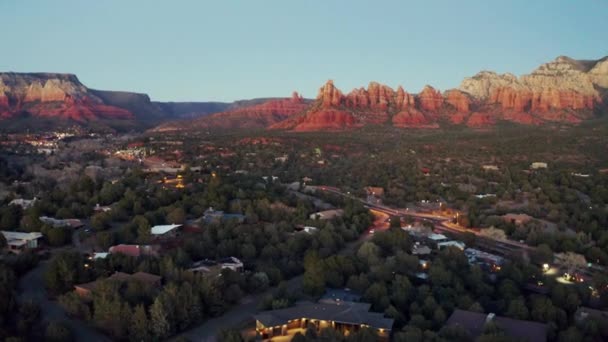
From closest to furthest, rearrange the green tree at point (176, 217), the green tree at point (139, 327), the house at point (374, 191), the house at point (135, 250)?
the green tree at point (139, 327), the house at point (135, 250), the green tree at point (176, 217), the house at point (374, 191)

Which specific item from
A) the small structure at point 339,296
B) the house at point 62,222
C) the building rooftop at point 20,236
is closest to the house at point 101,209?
the house at point 62,222

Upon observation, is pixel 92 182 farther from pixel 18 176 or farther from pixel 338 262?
pixel 338 262

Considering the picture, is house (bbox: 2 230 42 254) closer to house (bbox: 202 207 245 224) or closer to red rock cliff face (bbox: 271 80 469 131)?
house (bbox: 202 207 245 224)

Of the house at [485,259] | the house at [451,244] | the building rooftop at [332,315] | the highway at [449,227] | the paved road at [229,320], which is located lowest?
the highway at [449,227]

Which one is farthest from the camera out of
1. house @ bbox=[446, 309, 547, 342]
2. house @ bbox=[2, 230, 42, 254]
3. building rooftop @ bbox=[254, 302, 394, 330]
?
house @ bbox=[2, 230, 42, 254]

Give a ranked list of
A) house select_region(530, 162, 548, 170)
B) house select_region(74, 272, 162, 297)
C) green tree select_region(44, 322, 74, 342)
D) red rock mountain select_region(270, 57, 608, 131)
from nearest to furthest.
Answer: green tree select_region(44, 322, 74, 342), house select_region(74, 272, 162, 297), house select_region(530, 162, 548, 170), red rock mountain select_region(270, 57, 608, 131)

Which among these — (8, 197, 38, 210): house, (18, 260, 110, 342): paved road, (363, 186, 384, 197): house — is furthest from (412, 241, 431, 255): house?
(8, 197, 38, 210): house

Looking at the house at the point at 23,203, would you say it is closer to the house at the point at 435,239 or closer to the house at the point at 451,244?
the house at the point at 435,239

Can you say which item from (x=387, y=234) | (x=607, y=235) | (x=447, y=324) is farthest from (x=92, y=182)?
(x=607, y=235)
